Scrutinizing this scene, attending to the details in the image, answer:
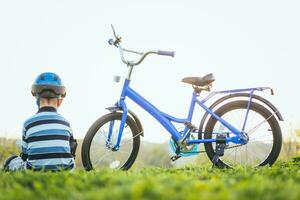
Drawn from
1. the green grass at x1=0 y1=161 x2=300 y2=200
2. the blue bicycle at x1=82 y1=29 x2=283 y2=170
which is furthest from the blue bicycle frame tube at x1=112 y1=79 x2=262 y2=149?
the green grass at x1=0 y1=161 x2=300 y2=200

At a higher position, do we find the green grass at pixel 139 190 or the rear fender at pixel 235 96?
the rear fender at pixel 235 96

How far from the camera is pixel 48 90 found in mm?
5281

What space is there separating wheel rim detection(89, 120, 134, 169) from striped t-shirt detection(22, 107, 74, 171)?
1111 millimetres

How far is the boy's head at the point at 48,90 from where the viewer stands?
5262 millimetres

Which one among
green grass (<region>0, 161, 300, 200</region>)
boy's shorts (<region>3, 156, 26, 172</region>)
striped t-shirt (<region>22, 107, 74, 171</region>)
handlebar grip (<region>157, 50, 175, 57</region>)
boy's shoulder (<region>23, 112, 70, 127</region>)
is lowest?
green grass (<region>0, 161, 300, 200</region>)

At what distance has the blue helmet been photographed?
5273 millimetres

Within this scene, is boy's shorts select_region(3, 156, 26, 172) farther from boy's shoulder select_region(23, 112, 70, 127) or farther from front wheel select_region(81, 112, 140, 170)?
front wheel select_region(81, 112, 140, 170)

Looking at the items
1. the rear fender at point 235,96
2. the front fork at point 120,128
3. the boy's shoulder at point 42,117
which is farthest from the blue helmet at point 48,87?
the rear fender at point 235,96

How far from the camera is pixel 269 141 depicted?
20.8ft

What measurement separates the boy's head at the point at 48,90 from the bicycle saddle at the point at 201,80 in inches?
73.2

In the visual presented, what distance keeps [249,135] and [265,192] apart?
11.3 feet

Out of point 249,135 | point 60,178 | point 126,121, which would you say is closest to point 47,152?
point 60,178

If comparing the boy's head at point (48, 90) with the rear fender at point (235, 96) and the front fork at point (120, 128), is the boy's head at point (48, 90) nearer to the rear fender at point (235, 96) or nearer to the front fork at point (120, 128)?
the front fork at point (120, 128)

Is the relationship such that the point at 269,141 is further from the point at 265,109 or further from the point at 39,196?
the point at 39,196
